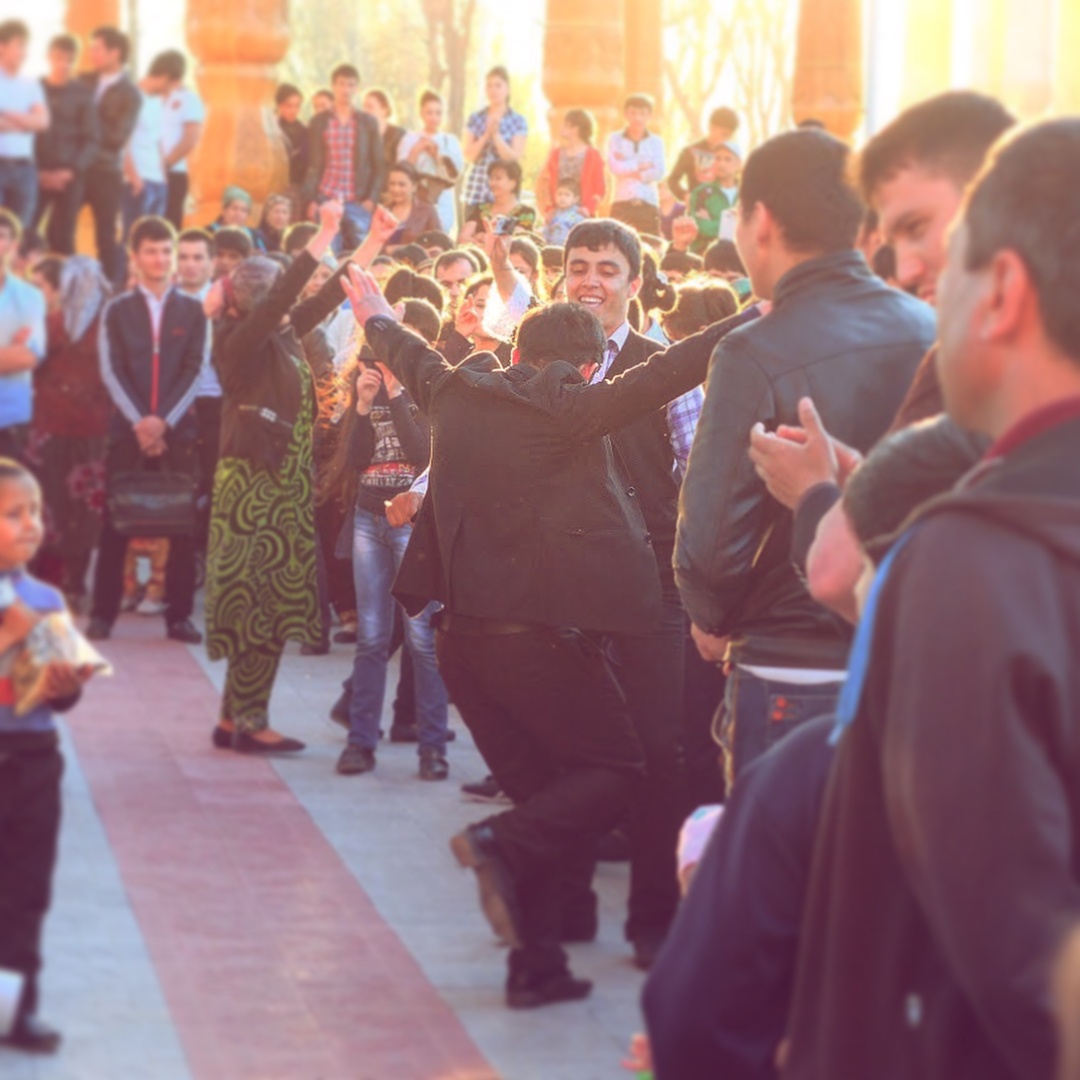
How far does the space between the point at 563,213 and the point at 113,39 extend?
371cm

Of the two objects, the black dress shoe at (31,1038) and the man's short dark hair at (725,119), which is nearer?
the black dress shoe at (31,1038)

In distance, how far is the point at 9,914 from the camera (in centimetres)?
561

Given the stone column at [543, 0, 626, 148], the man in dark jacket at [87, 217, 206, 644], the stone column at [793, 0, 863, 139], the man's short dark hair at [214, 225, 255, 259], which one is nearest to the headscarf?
the man in dark jacket at [87, 217, 206, 644]

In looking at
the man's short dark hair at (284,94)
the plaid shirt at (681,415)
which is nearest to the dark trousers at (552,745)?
the plaid shirt at (681,415)

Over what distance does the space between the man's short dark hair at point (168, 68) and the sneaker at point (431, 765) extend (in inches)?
444

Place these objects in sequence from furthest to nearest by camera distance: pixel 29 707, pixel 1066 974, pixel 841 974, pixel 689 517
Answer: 1. pixel 29 707
2. pixel 689 517
3. pixel 841 974
4. pixel 1066 974

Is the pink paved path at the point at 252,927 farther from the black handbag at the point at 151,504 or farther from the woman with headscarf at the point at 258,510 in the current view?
the black handbag at the point at 151,504

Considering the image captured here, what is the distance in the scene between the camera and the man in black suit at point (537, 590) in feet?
20.8

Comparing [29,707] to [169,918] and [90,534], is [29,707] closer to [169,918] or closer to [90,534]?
[169,918]

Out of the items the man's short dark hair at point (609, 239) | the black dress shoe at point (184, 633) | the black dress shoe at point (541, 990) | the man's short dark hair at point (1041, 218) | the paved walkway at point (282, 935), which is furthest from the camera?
the black dress shoe at point (184, 633)

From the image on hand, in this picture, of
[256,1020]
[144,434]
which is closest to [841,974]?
[256,1020]

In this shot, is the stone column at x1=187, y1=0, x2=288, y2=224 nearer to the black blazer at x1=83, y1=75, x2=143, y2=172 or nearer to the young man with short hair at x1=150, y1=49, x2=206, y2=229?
the young man with short hair at x1=150, y1=49, x2=206, y2=229

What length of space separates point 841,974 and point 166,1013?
4057 mm

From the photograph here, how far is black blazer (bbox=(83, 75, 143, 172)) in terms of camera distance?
18.7 metres
